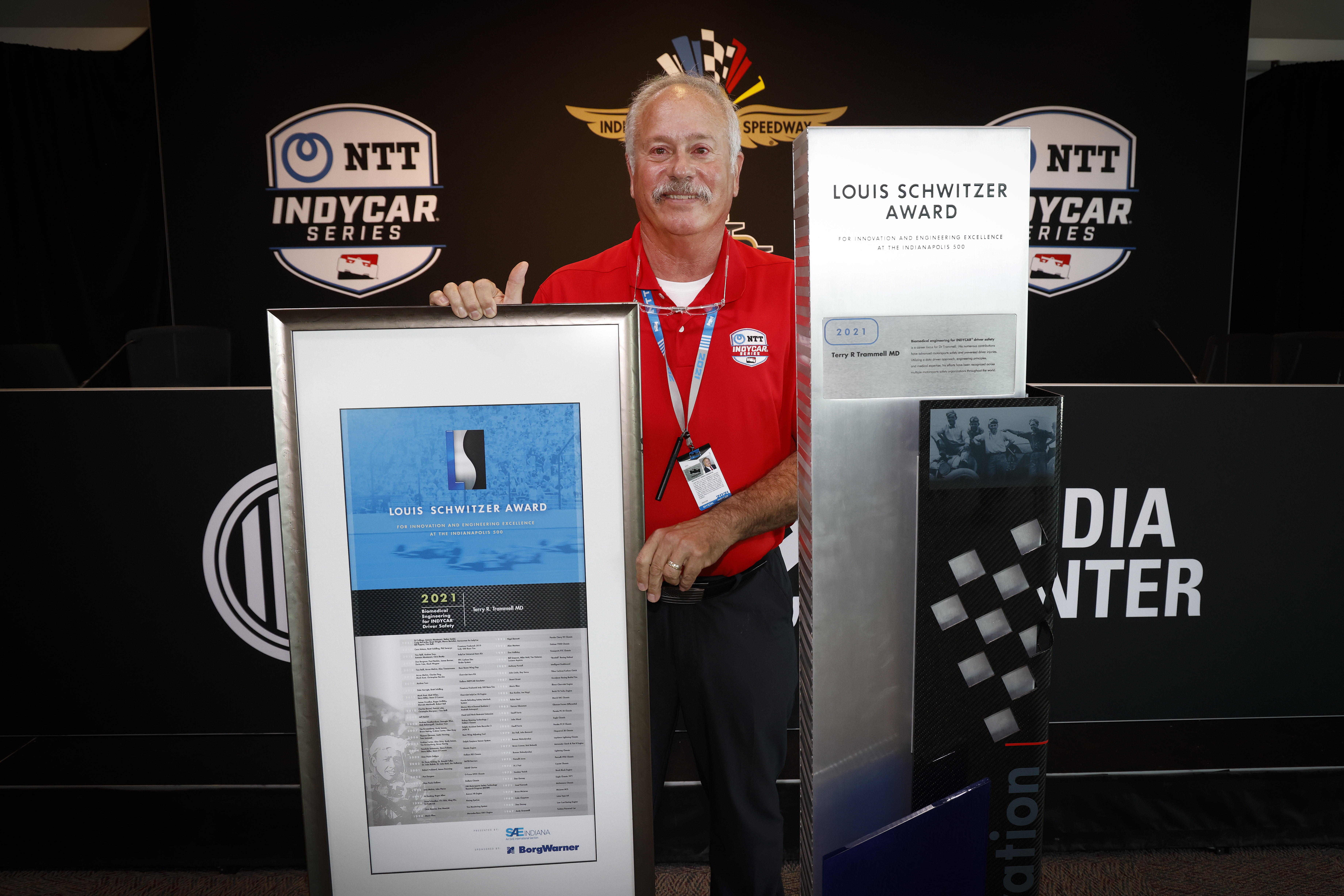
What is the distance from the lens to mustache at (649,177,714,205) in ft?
3.96

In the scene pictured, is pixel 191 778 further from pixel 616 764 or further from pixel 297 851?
pixel 616 764

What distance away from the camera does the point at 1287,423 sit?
1645mm

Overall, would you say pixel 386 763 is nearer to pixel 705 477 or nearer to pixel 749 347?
pixel 705 477

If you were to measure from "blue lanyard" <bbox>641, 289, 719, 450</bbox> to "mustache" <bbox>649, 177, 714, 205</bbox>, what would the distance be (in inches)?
7.0

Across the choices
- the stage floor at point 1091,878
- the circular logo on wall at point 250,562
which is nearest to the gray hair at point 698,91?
the circular logo on wall at point 250,562

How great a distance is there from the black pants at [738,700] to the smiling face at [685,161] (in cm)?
60

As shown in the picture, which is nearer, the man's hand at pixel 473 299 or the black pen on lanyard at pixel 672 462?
the man's hand at pixel 473 299

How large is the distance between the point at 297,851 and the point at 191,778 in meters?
0.28

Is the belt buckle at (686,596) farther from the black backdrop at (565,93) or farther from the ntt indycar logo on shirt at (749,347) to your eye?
the black backdrop at (565,93)

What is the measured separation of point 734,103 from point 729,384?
353cm

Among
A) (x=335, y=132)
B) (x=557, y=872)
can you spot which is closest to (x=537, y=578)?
(x=557, y=872)

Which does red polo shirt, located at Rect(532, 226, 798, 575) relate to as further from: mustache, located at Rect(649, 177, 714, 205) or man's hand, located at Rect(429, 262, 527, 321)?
man's hand, located at Rect(429, 262, 527, 321)

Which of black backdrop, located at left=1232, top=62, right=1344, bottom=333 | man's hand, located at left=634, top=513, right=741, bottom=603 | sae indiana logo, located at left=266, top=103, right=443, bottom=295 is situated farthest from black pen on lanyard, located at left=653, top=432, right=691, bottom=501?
black backdrop, located at left=1232, top=62, right=1344, bottom=333

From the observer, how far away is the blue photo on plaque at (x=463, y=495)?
83cm
